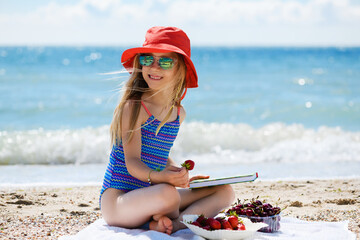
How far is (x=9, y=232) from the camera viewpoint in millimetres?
4082

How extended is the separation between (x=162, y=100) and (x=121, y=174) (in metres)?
0.71

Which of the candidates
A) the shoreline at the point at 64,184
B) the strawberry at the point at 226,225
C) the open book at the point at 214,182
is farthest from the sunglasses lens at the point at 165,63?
the shoreline at the point at 64,184

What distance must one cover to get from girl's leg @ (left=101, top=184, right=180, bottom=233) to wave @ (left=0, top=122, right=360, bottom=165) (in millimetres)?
4486

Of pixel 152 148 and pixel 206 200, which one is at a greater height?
pixel 152 148

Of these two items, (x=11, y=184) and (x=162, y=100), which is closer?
(x=162, y=100)

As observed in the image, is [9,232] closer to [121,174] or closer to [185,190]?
[121,174]

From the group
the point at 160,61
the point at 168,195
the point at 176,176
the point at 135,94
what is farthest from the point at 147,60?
the point at 168,195

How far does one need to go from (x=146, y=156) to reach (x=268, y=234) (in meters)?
1.16

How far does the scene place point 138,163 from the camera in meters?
3.79

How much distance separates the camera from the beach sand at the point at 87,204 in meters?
4.27

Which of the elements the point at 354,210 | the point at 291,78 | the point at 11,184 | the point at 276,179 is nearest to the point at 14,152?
the point at 11,184

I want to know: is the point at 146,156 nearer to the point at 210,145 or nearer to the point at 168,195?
the point at 168,195

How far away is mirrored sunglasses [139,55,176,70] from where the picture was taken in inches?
155

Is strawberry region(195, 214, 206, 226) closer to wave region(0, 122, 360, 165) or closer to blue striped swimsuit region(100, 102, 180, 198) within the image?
blue striped swimsuit region(100, 102, 180, 198)
